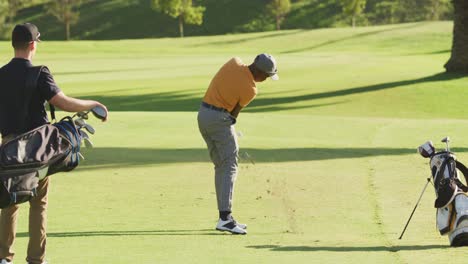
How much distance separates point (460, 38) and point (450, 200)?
1026 inches

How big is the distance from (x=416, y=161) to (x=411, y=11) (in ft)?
325

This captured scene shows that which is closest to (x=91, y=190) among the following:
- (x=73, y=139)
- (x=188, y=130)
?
(x=73, y=139)

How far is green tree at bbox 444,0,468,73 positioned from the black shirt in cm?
2823

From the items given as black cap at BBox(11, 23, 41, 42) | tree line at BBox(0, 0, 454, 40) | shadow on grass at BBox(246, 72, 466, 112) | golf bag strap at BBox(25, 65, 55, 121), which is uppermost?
black cap at BBox(11, 23, 41, 42)

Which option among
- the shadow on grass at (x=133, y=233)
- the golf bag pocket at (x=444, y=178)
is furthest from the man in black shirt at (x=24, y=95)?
the golf bag pocket at (x=444, y=178)

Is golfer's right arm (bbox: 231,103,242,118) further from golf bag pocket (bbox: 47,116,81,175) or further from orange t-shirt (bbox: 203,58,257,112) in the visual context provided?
golf bag pocket (bbox: 47,116,81,175)

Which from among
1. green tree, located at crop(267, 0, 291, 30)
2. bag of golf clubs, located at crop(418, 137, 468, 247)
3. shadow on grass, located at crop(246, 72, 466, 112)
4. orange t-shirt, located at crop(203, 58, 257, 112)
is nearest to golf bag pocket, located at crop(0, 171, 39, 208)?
orange t-shirt, located at crop(203, 58, 257, 112)

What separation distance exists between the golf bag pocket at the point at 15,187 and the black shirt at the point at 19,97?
24.6 inches

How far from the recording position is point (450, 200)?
9.85 m

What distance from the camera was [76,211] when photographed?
12.1 meters

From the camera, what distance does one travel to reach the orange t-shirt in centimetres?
1062

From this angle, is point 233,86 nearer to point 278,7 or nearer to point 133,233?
point 133,233

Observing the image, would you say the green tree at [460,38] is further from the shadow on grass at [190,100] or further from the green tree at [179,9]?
the green tree at [179,9]

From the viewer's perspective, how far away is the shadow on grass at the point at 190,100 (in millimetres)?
30614
